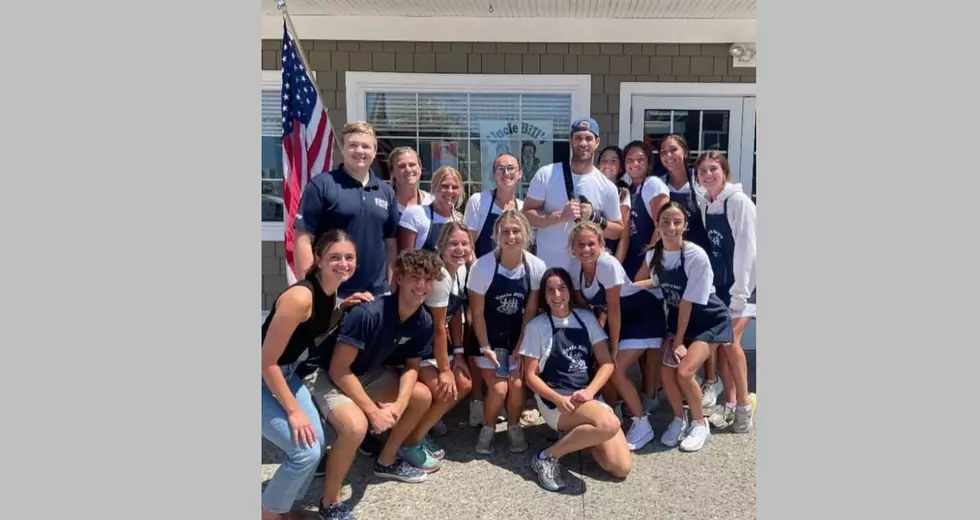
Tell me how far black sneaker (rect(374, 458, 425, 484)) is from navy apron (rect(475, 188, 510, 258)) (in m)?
1.35

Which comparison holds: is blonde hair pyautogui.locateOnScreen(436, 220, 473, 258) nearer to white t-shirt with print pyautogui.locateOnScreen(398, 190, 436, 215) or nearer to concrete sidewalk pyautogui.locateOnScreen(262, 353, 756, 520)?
white t-shirt with print pyautogui.locateOnScreen(398, 190, 436, 215)

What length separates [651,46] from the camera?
5.98 m

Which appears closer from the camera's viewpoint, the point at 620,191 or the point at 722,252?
the point at 722,252

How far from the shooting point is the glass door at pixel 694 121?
6.11 meters

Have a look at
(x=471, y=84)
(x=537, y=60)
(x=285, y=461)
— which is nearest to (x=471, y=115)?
(x=471, y=84)

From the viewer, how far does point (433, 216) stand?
4145 millimetres

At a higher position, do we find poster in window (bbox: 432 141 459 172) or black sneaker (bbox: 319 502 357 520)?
poster in window (bbox: 432 141 459 172)

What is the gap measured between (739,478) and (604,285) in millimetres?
1303

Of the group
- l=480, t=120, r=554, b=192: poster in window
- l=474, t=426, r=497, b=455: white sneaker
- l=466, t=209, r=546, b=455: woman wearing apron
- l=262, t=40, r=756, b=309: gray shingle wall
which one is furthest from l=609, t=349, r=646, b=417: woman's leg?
l=262, t=40, r=756, b=309: gray shingle wall

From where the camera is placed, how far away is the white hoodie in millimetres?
3971

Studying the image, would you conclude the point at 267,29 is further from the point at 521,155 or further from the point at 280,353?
the point at 280,353

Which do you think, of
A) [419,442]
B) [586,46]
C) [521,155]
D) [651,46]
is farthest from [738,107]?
[419,442]

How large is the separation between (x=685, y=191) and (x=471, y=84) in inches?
101

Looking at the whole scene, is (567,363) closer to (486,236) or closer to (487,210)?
(486,236)
